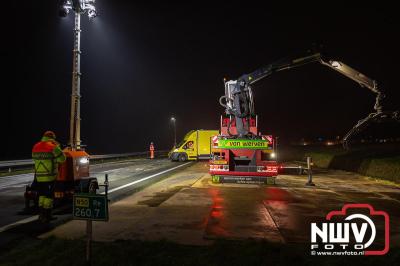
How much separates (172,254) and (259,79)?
1206 cm

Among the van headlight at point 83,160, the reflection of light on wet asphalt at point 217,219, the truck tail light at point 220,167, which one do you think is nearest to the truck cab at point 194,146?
the truck tail light at point 220,167

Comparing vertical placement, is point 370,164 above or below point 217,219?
above

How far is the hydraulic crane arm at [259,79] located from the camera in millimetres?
14969

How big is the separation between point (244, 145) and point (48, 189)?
8.98 meters

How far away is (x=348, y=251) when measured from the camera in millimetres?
6164

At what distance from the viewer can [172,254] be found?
19.1 feet

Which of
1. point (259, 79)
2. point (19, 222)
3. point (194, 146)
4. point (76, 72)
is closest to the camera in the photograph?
point (19, 222)

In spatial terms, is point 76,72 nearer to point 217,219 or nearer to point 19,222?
point 19,222

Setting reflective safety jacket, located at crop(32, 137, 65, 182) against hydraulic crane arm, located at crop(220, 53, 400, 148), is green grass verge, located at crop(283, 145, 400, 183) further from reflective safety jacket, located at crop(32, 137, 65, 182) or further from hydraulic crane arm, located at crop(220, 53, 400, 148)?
reflective safety jacket, located at crop(32, 137, 65, 182)

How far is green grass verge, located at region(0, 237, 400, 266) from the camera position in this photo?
5.49 m

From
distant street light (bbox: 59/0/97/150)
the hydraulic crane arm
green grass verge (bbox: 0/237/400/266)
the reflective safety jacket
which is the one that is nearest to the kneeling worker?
the reflective safety jacket

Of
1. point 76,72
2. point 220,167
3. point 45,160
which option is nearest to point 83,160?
point 45,160

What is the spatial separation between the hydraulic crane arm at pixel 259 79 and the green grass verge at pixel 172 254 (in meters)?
10.1

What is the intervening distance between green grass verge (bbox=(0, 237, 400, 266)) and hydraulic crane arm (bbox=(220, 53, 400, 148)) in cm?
1014
